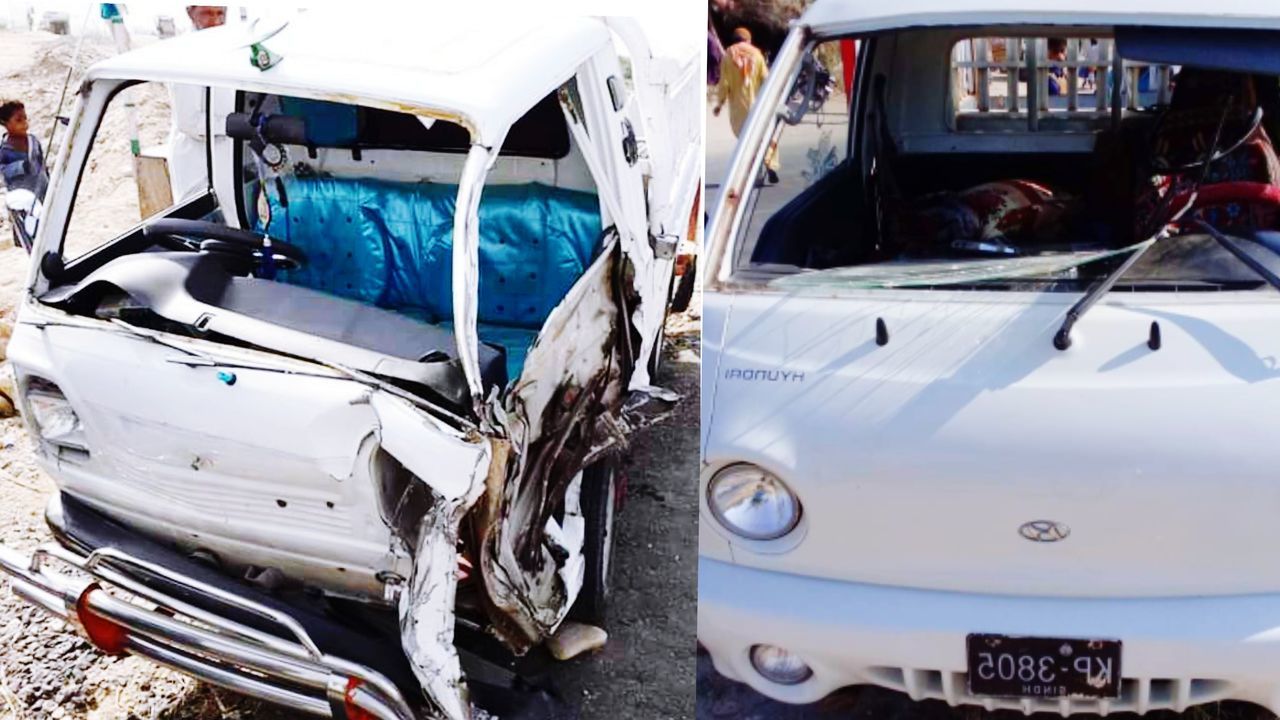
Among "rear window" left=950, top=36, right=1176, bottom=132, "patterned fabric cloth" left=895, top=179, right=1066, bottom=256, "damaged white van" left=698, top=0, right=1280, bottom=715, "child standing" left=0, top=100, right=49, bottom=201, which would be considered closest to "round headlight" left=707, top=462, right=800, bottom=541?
"damaged white van" left=698, top=0, right=1280, bottom=715

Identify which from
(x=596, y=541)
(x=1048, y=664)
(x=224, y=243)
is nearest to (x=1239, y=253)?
(x=1048, y=664)

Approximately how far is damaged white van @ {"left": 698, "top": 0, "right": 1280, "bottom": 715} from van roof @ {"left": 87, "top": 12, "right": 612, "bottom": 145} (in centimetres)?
53

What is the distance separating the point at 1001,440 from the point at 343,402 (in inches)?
34.7

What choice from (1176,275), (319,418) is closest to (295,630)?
(319,418)

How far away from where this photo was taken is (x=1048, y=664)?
128cm

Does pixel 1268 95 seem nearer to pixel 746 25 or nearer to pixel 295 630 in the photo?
pixel 746 25

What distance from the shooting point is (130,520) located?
180 centimetres

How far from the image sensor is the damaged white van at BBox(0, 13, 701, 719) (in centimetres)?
160

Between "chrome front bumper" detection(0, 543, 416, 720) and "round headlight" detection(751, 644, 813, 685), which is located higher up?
"round headlight" detection(751, 644, 813, 685)

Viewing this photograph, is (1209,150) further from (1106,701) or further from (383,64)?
(383,64)

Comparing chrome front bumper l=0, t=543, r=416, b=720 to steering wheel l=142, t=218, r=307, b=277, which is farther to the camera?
steering wheel l=142, t=218, r=307, b=277

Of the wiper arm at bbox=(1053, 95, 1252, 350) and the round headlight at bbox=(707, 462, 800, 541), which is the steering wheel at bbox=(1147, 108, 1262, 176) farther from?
the round headlight at bbox=(707, 462, 800, 541)

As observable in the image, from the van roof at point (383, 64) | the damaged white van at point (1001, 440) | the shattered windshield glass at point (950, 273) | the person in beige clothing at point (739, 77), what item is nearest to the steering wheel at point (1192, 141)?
the damaged white van at point (1001, 440)

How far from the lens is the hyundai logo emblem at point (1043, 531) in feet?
4.08
